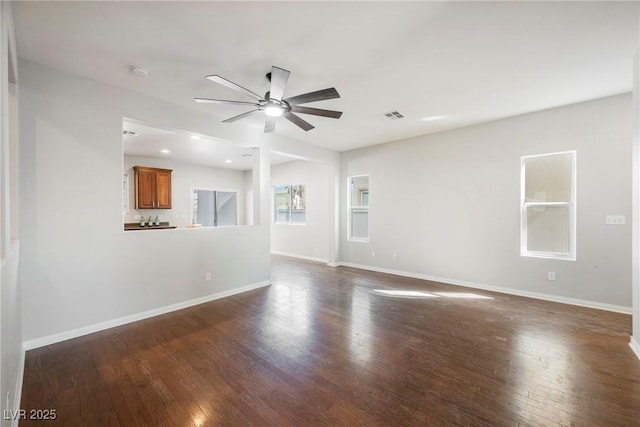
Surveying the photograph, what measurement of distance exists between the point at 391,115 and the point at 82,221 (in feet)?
13.7

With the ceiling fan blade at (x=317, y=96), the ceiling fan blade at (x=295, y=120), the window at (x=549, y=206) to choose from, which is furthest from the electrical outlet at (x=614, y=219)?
the ceiling fan blade at (x=295, y=120)

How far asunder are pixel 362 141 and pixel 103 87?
4.24m

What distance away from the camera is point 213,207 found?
28.7ft

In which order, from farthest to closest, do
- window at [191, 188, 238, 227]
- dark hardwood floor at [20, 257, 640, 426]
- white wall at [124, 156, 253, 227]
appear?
window at [191, 188, 238, 227], white wall at [124, 156, 253, 227], dark hardwood floor at [20, 257, 640, 426]

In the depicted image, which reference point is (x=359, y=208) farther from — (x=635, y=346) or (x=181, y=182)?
(x=181, y=182)

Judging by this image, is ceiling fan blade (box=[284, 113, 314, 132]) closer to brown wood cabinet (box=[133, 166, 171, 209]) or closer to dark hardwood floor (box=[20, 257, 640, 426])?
dark hardwood floor (box=[20, 257, 640, 426])

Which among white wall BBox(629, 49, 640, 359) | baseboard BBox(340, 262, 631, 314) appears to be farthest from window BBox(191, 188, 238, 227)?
white wall BBox(629, 49, 640, 359)

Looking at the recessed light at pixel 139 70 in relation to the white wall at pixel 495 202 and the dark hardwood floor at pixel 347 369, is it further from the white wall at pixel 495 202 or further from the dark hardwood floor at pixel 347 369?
the white wall at pixel 495 202

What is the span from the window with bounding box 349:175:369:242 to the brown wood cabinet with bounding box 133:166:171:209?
4.85 metres

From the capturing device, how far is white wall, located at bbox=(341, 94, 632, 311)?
348 centimetres

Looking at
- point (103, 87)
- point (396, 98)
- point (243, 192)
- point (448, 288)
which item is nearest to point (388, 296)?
point (448, 288)

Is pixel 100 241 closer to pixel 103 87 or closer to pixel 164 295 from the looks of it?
pixel 164 295

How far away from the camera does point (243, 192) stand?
901 cm

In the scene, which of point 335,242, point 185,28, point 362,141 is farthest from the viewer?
point 335,242
